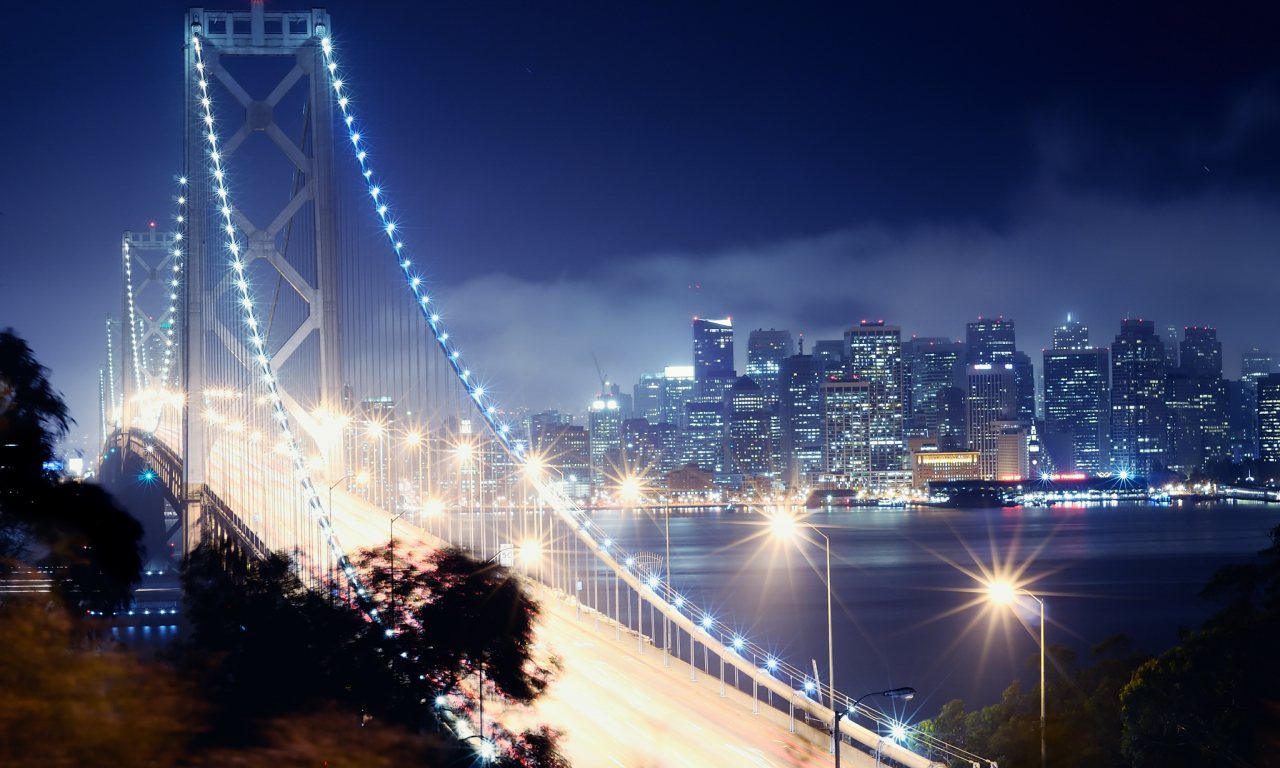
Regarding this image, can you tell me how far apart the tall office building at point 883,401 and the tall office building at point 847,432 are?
0.73 metres

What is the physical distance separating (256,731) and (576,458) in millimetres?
112316

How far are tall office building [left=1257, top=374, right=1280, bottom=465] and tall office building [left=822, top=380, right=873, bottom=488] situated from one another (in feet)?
150

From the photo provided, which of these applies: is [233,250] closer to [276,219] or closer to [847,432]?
[276,219]

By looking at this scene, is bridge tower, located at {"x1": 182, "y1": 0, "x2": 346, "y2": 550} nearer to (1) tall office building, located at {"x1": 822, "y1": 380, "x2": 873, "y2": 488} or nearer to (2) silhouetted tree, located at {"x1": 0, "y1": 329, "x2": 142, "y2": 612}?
(2) silhouetted tree, located at {"x1": 0, "y1": 329, "x2": 142, "y2": 612}

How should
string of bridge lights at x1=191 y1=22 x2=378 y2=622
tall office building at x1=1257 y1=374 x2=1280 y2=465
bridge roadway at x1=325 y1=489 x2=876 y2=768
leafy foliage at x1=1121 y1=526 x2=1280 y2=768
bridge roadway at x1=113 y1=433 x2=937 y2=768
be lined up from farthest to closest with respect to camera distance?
tall office building at x1=1257 y1=374 x2=1280 y2=465, string of bridge lights at x1=191 y1=22 x2=378 y2=622, leafy foliage at x1=1121 y1=526 x2=1280 y2=768, bridge roadway at x1=113 y1=433 x2=937 y2=768, bridge roadway at x1=325 y1=489 x2=876 y2=768

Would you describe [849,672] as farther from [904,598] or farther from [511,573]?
[511,573]

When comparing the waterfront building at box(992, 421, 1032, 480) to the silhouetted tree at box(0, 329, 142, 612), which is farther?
the waterfront building at box(992, 421, 1032, 480)

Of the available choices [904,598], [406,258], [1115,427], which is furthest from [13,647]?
[1115,427]

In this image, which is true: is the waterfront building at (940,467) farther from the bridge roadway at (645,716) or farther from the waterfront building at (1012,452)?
the bridge roadway at (645,716)

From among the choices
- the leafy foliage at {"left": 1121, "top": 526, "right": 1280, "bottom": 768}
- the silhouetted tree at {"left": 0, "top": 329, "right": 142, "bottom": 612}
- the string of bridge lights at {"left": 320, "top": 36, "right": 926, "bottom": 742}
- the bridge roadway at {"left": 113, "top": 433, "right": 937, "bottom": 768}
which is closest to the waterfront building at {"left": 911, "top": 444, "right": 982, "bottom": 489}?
the string of bridge lights at {"left": 320, "top": 36, "right": 926, "bottom": 742}

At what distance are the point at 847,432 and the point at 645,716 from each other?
140 metres

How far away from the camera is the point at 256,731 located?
4.88m

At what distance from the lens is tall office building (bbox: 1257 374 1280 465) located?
452 ft

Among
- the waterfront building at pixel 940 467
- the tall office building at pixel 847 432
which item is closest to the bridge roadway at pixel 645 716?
the waterfront building at pixel 940 467
